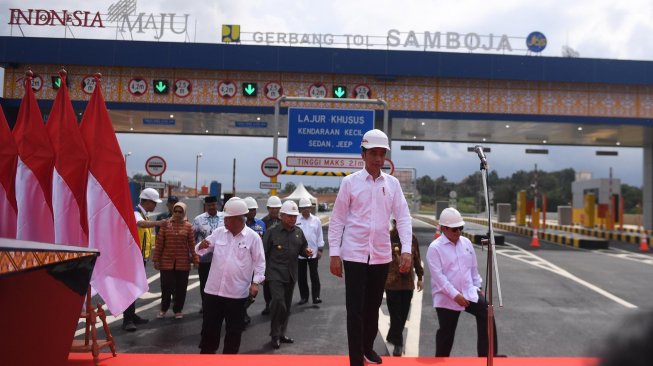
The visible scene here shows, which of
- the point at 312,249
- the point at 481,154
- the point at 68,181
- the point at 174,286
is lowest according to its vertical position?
the point at 174,286

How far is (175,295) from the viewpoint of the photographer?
712cm

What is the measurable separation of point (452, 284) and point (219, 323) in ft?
7.39

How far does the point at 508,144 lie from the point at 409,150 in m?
6.83

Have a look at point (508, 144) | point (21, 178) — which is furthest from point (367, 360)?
point (508, 144)

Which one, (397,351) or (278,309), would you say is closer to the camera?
(397,351)

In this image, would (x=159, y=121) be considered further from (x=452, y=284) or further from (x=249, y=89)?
(x=452, y=284)

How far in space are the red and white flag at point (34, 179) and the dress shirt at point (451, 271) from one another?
3.36 m

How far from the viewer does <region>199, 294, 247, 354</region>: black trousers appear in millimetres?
4512

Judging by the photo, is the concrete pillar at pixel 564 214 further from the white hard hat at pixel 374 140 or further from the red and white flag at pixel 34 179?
the red and white flag at pixel 34 179

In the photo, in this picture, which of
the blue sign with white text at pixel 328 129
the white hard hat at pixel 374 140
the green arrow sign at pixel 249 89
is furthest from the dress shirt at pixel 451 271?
the green arrow sign at pixel 249 89

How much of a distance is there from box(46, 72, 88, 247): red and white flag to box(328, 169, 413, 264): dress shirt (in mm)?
2052

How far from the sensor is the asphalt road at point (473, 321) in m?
5.75

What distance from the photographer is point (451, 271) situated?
15.0 feet

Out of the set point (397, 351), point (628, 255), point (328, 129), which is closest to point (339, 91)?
point (328, 129)
